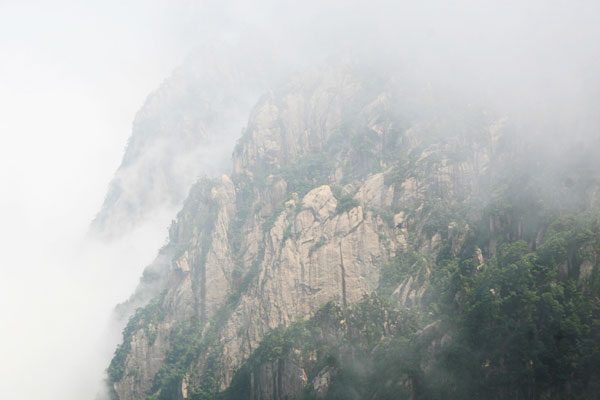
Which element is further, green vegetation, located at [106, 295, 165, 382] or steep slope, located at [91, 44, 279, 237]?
steep slope, located at [91, 44, 279, 237]

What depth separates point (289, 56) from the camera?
520 feet

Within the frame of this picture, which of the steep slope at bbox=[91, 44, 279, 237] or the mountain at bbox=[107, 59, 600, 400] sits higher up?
the steep slope at bbox=[91, 44, 279, 237]

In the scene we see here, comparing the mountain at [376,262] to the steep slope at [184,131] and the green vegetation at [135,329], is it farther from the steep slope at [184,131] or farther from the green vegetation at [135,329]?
the steep slope at [184,131]

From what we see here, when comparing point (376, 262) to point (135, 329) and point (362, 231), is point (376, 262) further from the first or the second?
point (135, 329)

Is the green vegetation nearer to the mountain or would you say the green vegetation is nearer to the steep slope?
the mountain

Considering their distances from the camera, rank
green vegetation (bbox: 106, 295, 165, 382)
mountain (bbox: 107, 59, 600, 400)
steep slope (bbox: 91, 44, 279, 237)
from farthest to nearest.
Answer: steep slope (bbox: 91, 44, 279, 237), green vegetation (bbox: 106, 295, 165, 382), mountain (bbox: 107, 59, 600, 400)

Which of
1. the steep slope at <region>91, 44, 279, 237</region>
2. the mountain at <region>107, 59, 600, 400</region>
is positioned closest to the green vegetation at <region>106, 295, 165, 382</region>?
the mountain at <region>107, 59, 600, 400</region>

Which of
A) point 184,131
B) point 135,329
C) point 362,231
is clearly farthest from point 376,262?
point 184,131

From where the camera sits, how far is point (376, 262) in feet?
313

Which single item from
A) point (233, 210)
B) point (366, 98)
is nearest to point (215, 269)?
point (233, 210)

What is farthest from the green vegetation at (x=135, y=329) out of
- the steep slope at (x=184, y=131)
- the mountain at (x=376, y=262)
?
the steep slope at (x=184, y=131)

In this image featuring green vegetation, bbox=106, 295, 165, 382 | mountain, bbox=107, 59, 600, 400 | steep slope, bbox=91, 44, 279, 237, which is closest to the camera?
mountain, bbox=107, 59, 600, 400

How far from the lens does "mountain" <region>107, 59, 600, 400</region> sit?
73938 mm

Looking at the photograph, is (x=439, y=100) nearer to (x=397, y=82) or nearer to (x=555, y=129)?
(x=397, y=82)
